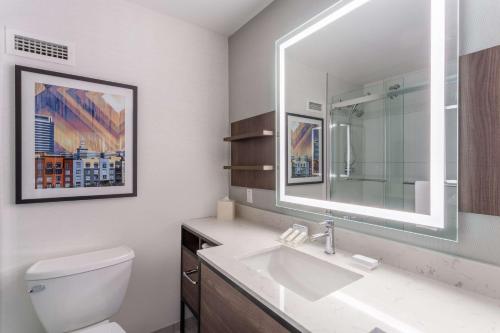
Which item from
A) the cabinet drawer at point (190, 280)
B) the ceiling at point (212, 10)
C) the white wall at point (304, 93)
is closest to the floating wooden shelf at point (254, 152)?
the white wall at point (304, 93)

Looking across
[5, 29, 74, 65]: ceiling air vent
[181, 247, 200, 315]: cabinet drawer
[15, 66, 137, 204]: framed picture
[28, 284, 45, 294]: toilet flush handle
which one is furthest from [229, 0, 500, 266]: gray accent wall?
[28, 284, 45, 294]: toilet flush handle

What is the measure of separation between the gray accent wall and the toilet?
100 cm

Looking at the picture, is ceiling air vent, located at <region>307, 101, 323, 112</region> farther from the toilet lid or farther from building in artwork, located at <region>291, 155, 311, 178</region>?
the toilet lid

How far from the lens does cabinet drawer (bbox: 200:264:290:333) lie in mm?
807

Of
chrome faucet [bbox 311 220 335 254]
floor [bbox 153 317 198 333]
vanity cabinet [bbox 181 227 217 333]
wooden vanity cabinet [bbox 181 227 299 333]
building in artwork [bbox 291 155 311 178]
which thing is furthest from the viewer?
floor [bbox 153 317 198 333]

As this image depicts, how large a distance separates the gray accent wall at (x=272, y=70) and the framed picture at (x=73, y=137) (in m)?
0.81

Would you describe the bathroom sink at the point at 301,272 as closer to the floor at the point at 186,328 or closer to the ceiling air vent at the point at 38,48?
the floor at the point at 186,328

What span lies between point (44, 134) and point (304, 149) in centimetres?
151

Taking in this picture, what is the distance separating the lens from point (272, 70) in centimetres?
168

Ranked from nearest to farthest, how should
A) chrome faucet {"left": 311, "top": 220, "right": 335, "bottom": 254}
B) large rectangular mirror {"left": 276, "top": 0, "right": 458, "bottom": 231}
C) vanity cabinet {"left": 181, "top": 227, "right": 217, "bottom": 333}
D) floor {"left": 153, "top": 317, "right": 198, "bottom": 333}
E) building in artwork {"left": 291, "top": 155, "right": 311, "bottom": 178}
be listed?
large rectangular mirror {"left": 276, "top": 0, "right": 458, "bottom": 231} → chrome faucet {"left": 311, "top": 220, "right": 335, "bottom": 254} → building in artwork {"left": 291, "top": 155, "right": 311, "bottom": 178} → vanity cabinet {"left": 181, "top": 227, "right": 217, "bottom": 333} → floor {"left": 153, "top": 317, "right": 198, "bottom": 333}

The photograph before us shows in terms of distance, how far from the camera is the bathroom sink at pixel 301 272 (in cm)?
104

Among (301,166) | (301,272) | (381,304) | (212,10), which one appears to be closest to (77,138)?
(212,10)

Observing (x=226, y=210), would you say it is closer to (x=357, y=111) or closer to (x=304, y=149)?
(x=304, y=149)

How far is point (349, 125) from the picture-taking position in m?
1.24
